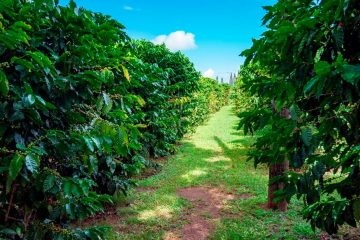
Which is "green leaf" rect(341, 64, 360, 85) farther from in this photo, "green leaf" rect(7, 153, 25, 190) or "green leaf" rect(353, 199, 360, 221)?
"green leaf" rect(7, 153, 25, 190)

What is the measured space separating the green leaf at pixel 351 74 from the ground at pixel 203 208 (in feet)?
12.9

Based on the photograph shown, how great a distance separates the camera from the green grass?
209 inches

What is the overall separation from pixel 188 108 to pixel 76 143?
41.8 feet

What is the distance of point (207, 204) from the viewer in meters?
6.97

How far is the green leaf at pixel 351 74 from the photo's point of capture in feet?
5.75

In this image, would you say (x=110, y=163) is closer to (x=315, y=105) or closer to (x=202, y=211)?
(x=202, y=211)

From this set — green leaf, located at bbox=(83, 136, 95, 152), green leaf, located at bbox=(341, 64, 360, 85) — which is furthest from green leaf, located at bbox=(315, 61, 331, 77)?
green leaf, located at bbox=(83, 136, 95, 152)

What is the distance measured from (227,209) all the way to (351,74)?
17.4 ft

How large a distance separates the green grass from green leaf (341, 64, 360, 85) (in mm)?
3926

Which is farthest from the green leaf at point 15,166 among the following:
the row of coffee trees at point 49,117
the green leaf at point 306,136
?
the green leaf at point 306,136

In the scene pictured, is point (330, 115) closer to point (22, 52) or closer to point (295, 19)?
point (295, 19)

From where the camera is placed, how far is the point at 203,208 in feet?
22.0

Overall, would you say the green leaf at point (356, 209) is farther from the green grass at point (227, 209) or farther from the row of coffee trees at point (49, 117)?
the green grass at point (227, 209)

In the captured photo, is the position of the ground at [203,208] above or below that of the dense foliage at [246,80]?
below
